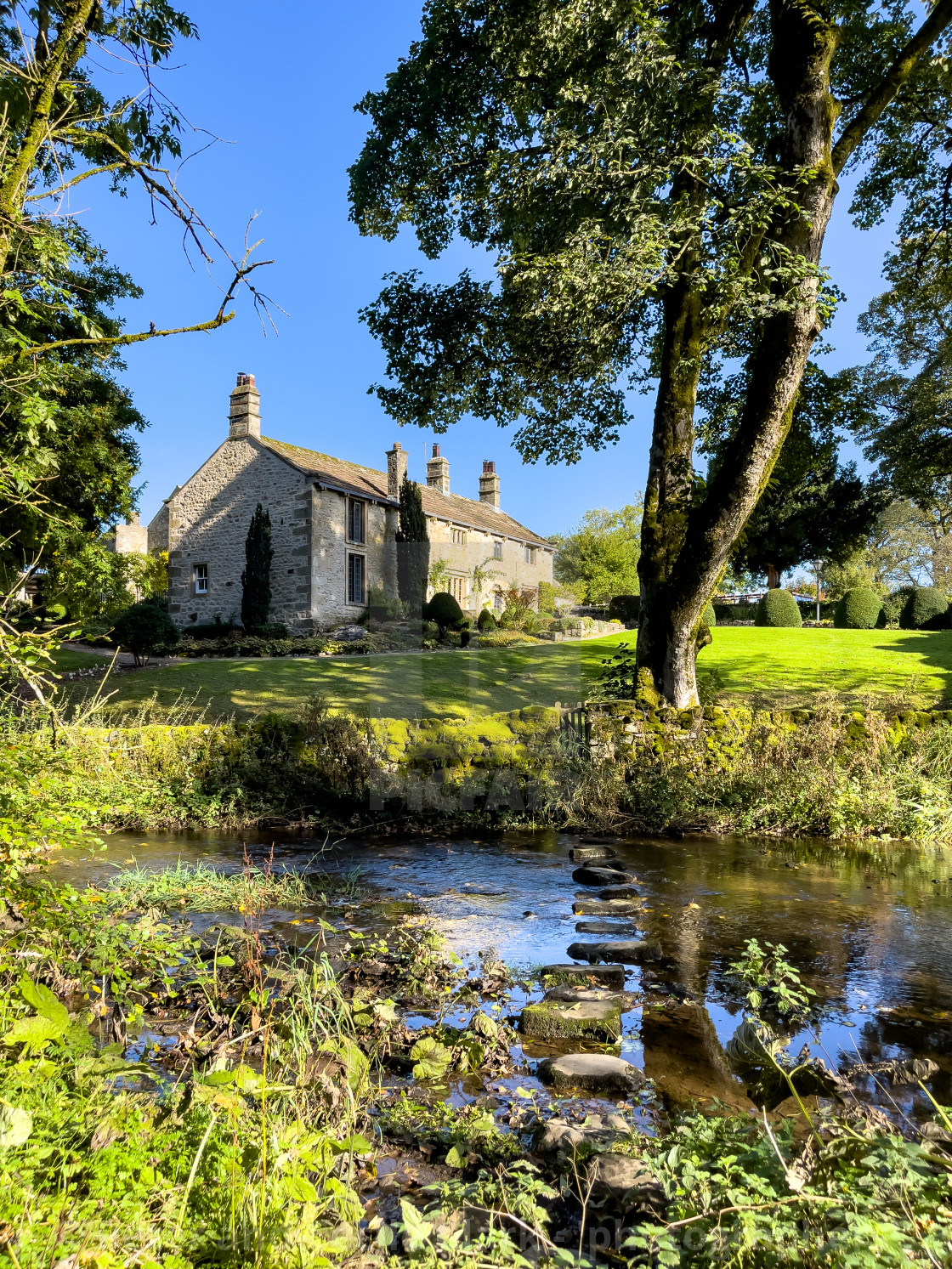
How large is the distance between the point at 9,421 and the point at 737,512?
34.8ft

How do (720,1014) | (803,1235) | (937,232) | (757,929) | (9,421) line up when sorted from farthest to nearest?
(937,232), (9,421), (757,929), (720,1014), (803,1235)

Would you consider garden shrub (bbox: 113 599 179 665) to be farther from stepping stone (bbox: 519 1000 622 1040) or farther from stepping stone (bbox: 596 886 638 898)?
stepping stone (bbox: 519 1000 622 1040)

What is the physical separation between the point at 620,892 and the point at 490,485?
4100 centimetres

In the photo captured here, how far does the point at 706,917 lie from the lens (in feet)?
18.6

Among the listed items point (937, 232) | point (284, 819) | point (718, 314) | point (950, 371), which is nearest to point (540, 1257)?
point (284, 819)

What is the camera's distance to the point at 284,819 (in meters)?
9.33

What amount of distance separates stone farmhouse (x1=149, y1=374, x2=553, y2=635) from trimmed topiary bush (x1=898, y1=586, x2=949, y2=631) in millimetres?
19262

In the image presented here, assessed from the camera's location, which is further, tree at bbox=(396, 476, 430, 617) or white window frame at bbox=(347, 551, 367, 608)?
tree at bbox=(396, 476, 430, 617)

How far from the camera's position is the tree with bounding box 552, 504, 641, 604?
4762 cm

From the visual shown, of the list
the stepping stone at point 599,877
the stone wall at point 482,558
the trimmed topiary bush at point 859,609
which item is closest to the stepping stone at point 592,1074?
the stepping stone at point 599,877

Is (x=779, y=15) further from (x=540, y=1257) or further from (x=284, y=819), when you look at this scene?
(x=540, y=1257)

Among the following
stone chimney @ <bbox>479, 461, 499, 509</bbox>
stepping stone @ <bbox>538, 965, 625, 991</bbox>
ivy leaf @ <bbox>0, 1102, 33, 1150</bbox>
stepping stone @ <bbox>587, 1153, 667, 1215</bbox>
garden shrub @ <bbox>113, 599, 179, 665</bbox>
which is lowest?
stepping stone @ <bbox>538, 965, 625, 991</bbox>

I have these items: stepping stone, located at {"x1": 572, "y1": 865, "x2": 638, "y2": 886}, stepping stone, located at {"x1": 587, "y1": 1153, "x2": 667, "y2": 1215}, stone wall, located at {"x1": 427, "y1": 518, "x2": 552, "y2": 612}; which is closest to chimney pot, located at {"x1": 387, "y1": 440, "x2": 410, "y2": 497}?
stone wall, located at {"x1": 427, "y1": 518, "x2": 552, "y2": 612}

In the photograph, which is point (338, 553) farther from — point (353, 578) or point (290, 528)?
point (290, 528)
